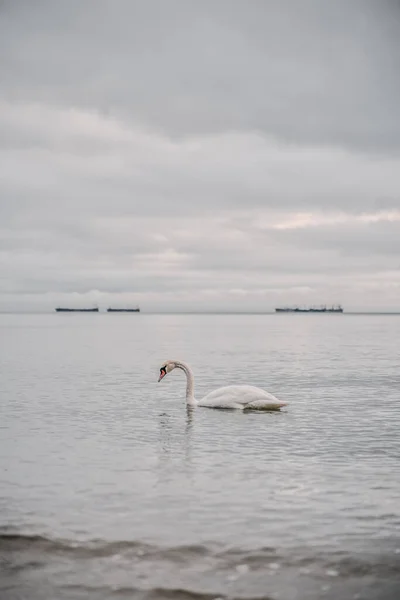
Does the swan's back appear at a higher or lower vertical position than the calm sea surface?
higher

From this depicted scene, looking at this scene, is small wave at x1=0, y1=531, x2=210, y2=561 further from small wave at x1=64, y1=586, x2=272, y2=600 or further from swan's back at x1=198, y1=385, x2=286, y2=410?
swan's back at x1=198, y1=385, x2=286, y2=410

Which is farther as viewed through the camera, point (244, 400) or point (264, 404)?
point (244, 400)

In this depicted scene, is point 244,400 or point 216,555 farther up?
point 244,400

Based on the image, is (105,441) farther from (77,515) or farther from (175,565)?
(175,565)

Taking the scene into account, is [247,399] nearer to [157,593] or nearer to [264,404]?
[264,404]

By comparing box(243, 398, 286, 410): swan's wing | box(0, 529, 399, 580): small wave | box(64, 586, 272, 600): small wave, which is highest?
box(243, 398, 286, 410): swan's wing

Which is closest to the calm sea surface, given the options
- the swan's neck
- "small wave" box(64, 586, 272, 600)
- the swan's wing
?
"small wave" box(64, 586, 272, 600)

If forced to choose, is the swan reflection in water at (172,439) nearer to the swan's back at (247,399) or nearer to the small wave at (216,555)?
the swan's back at (247,399)

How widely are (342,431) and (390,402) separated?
733 centimetres

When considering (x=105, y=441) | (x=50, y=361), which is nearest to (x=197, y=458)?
(x=105, y=441)

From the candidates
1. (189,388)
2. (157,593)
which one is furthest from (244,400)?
(157,593)

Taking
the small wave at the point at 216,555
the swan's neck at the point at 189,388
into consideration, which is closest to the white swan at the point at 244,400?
the swan's neck at the point at 189,388

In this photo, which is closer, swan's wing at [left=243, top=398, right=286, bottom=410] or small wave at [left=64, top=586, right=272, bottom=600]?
small wave at [left=64, top=586, right=272, bottom=600]

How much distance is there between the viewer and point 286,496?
45.2 feet
